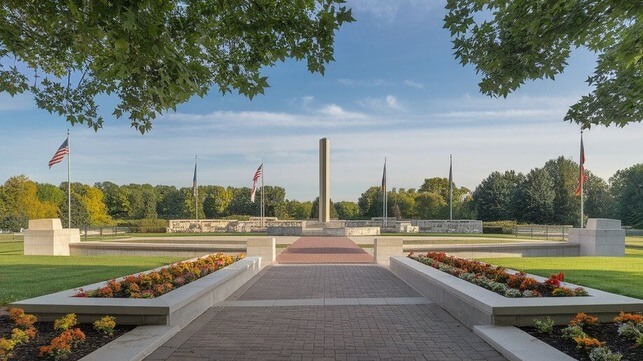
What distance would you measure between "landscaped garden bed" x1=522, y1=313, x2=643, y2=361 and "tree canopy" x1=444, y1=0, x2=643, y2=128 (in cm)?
325

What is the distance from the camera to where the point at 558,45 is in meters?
6.73

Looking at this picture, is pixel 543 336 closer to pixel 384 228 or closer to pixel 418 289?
pixel 418 289

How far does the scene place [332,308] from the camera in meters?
8.65

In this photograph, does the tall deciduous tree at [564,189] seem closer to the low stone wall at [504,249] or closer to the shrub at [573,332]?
the low stone wall at [504,249]

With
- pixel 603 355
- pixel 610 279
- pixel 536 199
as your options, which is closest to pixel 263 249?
pixel 610 279

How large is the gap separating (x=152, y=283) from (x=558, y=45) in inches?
306

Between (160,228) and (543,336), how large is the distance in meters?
47.6

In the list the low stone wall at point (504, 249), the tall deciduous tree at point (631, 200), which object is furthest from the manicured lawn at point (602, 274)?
the tall deciduous tree at point (631, 200)

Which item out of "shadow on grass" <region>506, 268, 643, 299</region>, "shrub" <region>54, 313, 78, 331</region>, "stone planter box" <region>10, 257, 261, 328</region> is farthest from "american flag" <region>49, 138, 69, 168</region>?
"shadow on grass" <region>506, 268, 643, 299</region>

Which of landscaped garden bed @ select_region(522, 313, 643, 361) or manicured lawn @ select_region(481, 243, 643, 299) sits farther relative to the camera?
manicured lawn @ select_region(481, 243, 643, 299)

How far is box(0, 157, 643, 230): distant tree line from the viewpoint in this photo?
63.3 m

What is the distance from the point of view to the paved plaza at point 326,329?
5.78m

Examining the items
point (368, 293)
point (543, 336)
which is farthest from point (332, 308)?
point (543, 336)

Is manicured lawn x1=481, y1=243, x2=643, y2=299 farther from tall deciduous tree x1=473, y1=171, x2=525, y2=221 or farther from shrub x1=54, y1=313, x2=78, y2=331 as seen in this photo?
tall deciduous tree x1=473, y1=171, x2=525, y2=221
